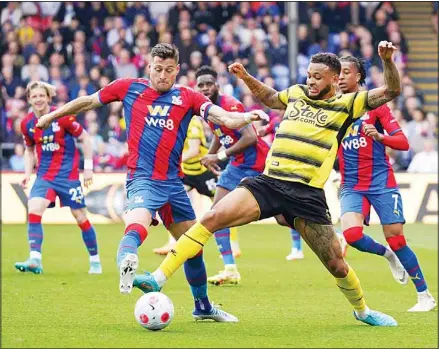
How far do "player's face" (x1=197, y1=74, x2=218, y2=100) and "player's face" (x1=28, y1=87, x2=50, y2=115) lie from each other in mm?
2021

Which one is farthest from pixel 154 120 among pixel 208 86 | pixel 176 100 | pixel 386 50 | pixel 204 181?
pixel 204 181

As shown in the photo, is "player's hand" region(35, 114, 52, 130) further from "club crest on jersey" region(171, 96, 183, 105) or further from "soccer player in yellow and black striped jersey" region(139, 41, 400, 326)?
"soccer player in yellow and black striped jersey" region(139, 41, 400, 326)

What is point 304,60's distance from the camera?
2659 cm

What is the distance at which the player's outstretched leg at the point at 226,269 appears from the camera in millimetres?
12414

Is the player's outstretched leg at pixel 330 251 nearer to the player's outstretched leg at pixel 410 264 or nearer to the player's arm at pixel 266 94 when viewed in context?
the player's arm at pixel 266 94

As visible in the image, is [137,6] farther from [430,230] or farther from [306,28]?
[430,230]

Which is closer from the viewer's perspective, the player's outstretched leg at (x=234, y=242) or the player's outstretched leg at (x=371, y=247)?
the player's outstretched leg at (x=371, y=247)

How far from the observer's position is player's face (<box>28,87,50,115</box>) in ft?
43.1

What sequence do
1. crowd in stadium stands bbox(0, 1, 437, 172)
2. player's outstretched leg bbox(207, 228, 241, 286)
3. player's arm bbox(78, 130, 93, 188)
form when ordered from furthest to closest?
1. crowd in stadium stands bbox(0, 1, 437, 172)
2. player's arm bbox(78, 130, 93, 188)
3. player's outstretched leg bbox(207, 228, 241, 286)

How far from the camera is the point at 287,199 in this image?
8359mm

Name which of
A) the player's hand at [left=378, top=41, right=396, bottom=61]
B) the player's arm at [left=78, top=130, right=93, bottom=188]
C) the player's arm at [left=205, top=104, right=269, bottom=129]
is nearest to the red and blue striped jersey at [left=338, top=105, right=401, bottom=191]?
the player's arm at [left=205, top=104, right=269, bottom=129]

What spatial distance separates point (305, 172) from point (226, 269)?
4418mm

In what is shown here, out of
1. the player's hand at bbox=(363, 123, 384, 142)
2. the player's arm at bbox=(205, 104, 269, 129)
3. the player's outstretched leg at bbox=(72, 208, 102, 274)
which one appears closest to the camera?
the player's arm at bbox=(205, 104, 269, 129)

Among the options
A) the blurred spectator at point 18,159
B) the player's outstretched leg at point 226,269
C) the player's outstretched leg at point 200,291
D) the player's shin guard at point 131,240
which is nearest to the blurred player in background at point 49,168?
the player's outstretched leg at point 226,269
